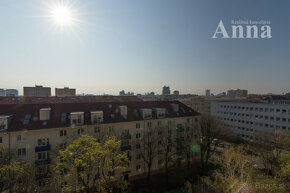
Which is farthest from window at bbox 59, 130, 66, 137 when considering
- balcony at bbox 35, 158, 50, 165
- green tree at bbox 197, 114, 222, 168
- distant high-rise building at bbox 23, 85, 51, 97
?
distant high-rise building at bbox 23, 85, 51, 97

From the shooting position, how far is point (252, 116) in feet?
174

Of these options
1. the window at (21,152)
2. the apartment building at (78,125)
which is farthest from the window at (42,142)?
the window at (21,152)

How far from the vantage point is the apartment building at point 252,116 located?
1770 inches

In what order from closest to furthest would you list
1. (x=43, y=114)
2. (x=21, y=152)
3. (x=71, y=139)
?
(x=21, y=152)
(x=71, y=139)
(x=43, y=114)

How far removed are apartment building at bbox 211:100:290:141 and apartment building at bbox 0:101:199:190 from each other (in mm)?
30616

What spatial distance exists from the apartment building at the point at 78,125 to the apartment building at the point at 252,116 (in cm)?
3062

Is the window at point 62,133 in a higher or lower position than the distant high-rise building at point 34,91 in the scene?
lower

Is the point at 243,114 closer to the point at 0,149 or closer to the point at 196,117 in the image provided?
the point at 196,117

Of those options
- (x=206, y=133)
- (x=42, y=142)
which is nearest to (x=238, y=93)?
(x=206, y=133)

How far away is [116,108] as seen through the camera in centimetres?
2870

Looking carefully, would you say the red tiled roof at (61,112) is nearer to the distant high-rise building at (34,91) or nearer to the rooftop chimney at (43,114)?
the rooftop chimney at (43,114)

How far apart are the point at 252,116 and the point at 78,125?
198 feet

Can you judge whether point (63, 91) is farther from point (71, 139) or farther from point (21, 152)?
point (71, 139)

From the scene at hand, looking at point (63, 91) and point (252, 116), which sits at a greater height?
point (63, 91)
